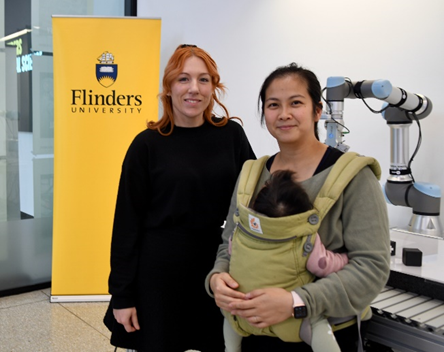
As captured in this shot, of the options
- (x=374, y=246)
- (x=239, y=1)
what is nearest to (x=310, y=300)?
(x=374, y=246)

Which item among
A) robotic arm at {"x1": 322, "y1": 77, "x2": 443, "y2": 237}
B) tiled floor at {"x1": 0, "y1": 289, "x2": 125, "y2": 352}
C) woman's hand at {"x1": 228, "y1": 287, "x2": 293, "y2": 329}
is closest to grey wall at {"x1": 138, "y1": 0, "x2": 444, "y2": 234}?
robotic arm at {"x1": 322, "y1": 77, "x2": 443, "y2": 237}

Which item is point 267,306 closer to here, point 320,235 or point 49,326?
point 320,235

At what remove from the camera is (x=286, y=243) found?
3.61 feet

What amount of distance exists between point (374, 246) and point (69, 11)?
12.3 feet

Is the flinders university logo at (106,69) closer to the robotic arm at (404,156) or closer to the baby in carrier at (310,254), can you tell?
the robotic arm at (404,156)

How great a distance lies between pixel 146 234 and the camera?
5.31 ft

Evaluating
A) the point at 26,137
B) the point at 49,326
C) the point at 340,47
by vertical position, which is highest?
the point at 340,47

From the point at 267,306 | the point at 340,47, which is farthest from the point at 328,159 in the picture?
the point at 340,47

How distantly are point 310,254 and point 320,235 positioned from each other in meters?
0.07

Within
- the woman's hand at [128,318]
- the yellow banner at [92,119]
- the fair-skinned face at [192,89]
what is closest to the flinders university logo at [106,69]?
the yellow banner at [92,119]

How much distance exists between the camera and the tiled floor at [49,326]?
297cm

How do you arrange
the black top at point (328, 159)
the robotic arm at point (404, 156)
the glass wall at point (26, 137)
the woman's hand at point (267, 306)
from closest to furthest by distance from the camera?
the woman's hand at point (267, 306)
the black top at point (328, 159)
the robotic arm at point (404, 156)
the glass wall at point (26, 137)

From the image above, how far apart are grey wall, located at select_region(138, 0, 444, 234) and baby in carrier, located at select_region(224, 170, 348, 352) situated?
1768 millimetres

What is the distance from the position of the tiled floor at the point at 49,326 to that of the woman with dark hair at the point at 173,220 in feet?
4.84
